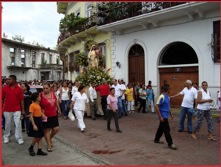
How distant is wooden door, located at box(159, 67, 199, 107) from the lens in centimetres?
1359

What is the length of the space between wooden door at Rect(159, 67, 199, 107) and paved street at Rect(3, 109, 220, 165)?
15.6 feet

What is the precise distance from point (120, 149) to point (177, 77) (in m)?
8.54

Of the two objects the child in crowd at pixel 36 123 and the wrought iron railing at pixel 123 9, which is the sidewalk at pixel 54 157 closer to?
the child in crowd at pixel 36 123

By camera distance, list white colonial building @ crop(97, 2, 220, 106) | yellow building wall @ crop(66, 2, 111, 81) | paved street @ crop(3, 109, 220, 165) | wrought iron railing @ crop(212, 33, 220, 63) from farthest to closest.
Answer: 1. yellow building wall @ crop(66, 2, 111, 81)
2. white colonial building @ crop(97, 2, 220, 106)
3. wrought iron railing @ crop(212, 33, 220, 63)
4. paved street @ crop(3, 109, 220, 165)

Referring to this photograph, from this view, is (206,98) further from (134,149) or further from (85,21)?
(85,21)

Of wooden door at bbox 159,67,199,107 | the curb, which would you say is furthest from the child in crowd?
wooden door at bbox 159,67,199,107

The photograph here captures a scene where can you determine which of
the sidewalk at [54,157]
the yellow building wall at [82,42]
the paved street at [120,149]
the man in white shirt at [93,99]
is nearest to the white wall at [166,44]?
the yellow building wall at [82,42]

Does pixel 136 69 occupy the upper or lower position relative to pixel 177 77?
upper

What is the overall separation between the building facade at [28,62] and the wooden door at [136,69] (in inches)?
1077

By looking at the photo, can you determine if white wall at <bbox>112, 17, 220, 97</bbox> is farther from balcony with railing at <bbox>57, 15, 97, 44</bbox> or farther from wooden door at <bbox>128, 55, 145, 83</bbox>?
balcony with railing at <bbox>57, 15, 97, 44</bbox>

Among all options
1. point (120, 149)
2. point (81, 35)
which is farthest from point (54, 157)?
point (81, 35)

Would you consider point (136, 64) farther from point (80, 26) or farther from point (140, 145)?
point (140, 145)

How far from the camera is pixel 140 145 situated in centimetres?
697

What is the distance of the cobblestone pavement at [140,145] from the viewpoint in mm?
5797
